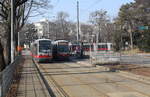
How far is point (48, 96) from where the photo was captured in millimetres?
14547

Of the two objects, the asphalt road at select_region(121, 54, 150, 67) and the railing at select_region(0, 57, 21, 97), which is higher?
the railing at select_region(0, 57, 21, 97)

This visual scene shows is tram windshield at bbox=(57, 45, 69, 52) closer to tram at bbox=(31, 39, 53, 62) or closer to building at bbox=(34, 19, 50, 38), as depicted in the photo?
tram at bbox=(31, 39, 53, 62)

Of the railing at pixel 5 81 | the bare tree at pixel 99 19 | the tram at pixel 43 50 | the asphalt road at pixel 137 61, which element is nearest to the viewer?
the railing at pixel 5 81

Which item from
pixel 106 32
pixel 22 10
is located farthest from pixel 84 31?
pixel 22 10

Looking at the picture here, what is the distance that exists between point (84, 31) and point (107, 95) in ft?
452

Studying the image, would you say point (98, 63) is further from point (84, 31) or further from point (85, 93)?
point (84, 31)

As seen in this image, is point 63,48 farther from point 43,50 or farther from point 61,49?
point 43,50

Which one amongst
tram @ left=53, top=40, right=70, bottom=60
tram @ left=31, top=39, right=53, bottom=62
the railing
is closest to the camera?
the railing

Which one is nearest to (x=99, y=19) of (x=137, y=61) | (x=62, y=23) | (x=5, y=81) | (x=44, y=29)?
(x=62, y=23)

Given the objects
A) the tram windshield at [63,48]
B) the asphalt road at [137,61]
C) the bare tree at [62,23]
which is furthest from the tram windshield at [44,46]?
the bare tree at [62,23]

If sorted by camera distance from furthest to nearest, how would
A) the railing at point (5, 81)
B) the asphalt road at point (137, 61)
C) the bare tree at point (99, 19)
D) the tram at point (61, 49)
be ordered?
the bare tree at point (99, 19) → the tram at point (61, 49) → the asphalt road at point (137, 61) → the railing at point (5, 81)

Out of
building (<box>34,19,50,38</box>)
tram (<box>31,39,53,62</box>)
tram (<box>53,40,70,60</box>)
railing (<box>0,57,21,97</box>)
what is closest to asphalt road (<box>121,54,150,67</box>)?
tram (<box>53,40,70,60</box>)

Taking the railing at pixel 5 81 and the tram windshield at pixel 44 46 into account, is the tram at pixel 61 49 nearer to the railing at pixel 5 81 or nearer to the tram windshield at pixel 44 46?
the tram windshield at pixel 44 46

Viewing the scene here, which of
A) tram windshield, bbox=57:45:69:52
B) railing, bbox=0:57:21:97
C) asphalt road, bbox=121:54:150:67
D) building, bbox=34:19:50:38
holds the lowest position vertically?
asphalt road, bbox=121:54:150:67
